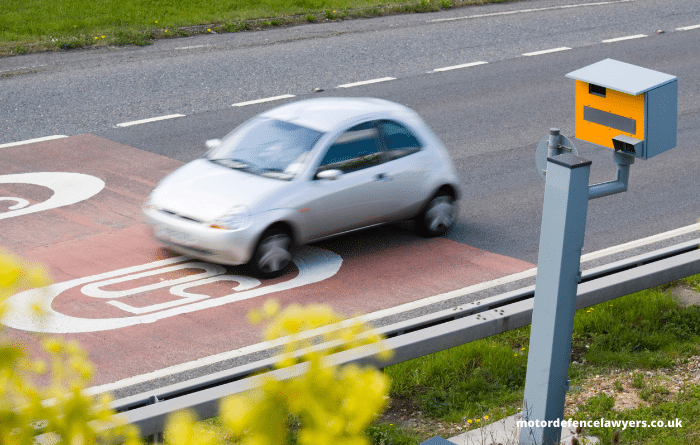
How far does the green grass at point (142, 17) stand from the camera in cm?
1753

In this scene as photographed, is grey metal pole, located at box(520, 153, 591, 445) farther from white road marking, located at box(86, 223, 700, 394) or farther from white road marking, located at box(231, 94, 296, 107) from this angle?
white road marking, located at box(231, 94, 296, 107)

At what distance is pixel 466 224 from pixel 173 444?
8654 mm

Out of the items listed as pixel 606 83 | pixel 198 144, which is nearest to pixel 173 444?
pixel 606 83

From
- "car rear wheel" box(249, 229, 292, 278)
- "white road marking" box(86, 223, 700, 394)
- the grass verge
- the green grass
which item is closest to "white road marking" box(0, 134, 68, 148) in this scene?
the green grass

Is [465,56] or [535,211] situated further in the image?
[465,56]

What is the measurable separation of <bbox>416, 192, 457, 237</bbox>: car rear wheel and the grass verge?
2647mm

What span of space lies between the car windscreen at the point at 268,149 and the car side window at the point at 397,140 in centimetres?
81

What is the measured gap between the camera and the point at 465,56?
18156mm

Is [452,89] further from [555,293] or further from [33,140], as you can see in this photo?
[555,293]

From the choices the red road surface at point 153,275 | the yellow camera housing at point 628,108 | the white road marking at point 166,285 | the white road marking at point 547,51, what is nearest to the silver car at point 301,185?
the white road marking at point 166,285

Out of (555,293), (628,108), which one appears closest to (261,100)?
(628,108)

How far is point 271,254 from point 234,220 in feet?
1.69

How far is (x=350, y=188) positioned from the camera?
878cm

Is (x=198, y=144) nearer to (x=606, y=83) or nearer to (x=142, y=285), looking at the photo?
(x=142, y=285)
